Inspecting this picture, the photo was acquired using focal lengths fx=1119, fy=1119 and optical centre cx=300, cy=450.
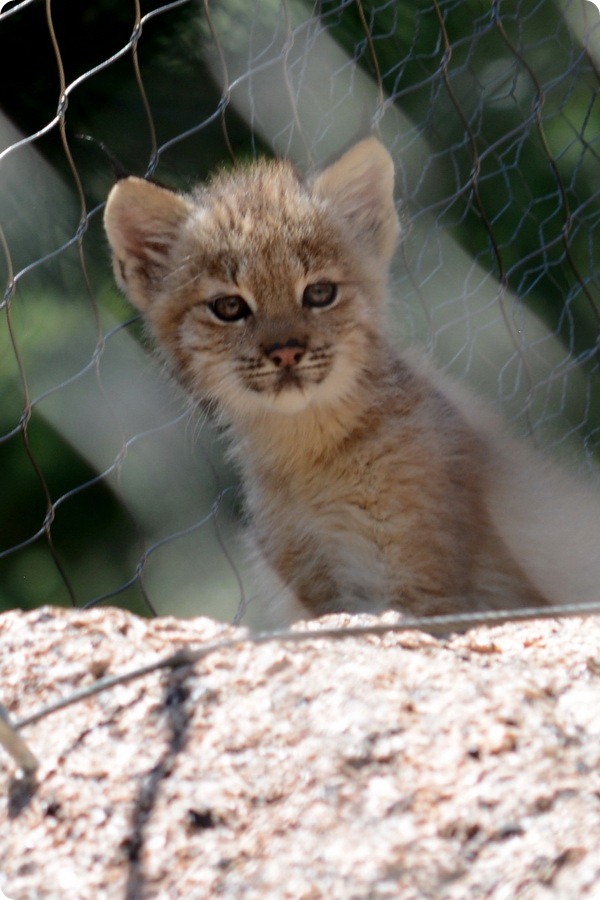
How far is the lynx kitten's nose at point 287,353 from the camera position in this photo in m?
2.27

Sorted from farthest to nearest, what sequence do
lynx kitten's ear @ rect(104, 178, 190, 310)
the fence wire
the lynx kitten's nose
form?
1. the fence wire
2. lynx kitten's ear @ rect(104, 178, 190, 310)
3. the lynx kitten's nose

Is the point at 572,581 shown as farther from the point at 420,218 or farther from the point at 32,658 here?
the point at 420,218

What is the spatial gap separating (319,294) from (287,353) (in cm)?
19

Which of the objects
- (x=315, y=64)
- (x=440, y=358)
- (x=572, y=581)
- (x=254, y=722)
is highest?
(x=315, y=64)

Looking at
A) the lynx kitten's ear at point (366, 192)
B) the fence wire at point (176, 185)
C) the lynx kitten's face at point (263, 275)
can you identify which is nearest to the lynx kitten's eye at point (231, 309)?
the lynx kitten's face at point (263, 275)

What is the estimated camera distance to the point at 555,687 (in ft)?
4.44

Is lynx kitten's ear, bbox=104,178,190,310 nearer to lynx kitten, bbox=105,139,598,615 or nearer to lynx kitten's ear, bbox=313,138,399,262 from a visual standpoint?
lynx kitten, bbox=105,139,598,615

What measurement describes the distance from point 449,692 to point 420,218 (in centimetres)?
286

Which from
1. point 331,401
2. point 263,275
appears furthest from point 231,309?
point 331,401

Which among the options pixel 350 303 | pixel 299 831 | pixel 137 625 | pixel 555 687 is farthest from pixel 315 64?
pixel 299 831

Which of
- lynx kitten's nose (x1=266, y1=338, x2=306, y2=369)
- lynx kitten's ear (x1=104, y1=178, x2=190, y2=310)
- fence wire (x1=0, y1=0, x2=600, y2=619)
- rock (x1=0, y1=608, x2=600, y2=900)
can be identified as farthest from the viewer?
fence wire (x1=0, y1=0, x2=600, y2=619)

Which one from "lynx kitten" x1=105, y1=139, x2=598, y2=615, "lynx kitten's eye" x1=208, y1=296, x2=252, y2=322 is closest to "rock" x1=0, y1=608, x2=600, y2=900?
"lynx kitten" x1=105, y1=139, x2=598, y2=615

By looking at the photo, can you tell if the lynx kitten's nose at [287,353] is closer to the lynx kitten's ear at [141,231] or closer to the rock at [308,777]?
the lynx kitten's ear at [141,231]

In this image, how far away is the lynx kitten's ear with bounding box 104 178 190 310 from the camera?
242cm
